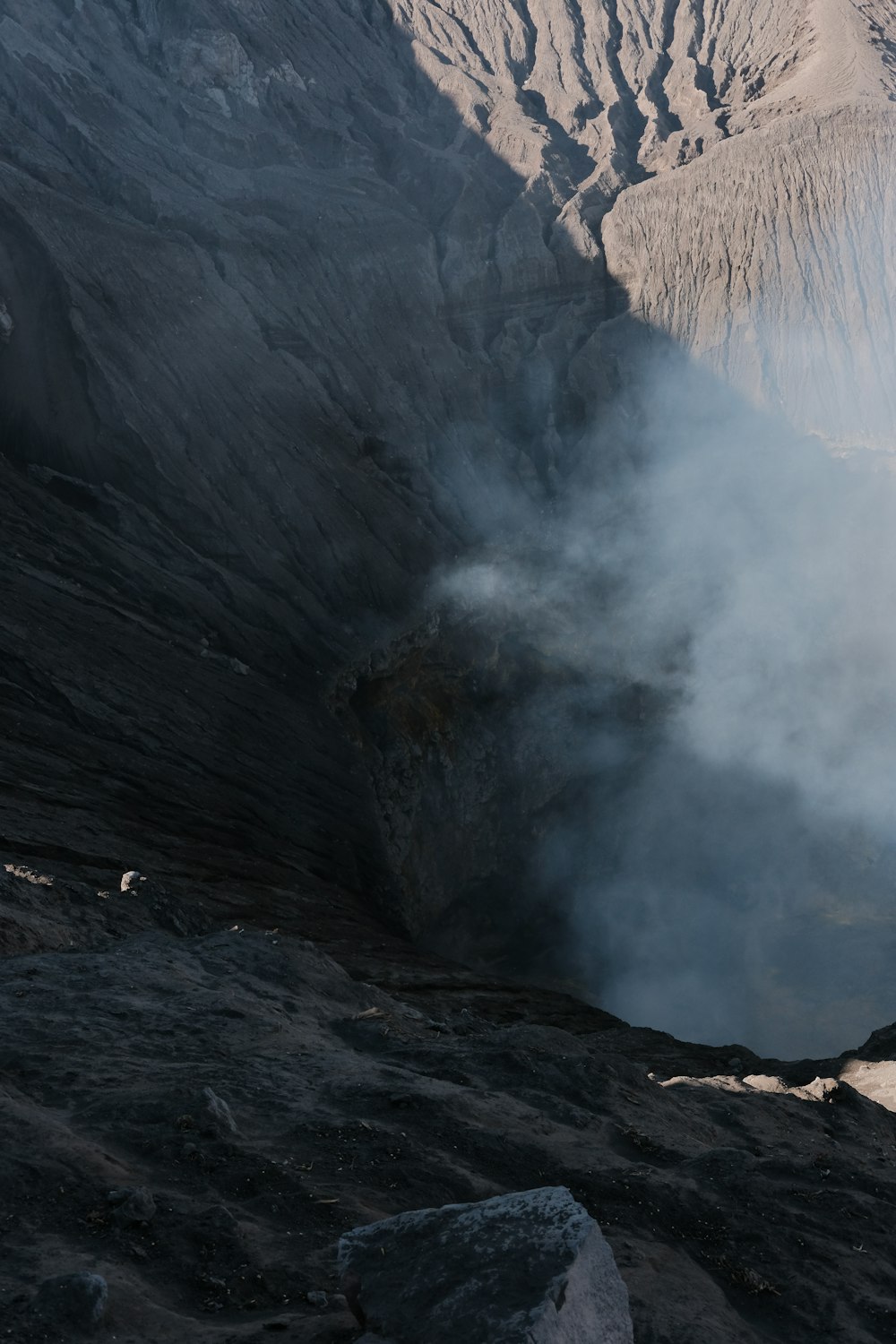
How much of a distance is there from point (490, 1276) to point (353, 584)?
77.7 ft

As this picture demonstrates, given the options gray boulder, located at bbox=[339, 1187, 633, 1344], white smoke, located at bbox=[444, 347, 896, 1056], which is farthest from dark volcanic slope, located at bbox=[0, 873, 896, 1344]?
white smoke, located at bbox=[444, 347, 896, 1056]

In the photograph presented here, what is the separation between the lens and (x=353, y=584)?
27078 mm

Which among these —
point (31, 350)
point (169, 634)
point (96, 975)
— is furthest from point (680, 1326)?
point (31, 350)

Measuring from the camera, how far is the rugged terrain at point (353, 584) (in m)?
6.75

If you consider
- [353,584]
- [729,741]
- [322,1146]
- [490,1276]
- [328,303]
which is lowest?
[490,1276]

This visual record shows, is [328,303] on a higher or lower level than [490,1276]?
higher

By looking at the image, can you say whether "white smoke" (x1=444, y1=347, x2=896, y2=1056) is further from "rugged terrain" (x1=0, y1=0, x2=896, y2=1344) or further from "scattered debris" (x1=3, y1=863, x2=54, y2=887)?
"scattered debris" (x1=3, y1=863, x2=54, y2=887)

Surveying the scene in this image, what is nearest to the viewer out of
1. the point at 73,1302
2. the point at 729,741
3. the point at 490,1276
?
the point at 490,1276

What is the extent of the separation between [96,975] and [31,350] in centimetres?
1880

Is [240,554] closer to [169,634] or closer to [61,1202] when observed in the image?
[169,634]

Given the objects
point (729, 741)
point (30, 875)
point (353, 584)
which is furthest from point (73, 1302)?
point (729, 741)

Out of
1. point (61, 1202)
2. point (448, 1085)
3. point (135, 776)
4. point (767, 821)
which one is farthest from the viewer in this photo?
point (767, 821)

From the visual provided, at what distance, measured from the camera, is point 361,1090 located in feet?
25.6

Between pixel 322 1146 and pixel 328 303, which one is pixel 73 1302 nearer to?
pixel 322 1146
